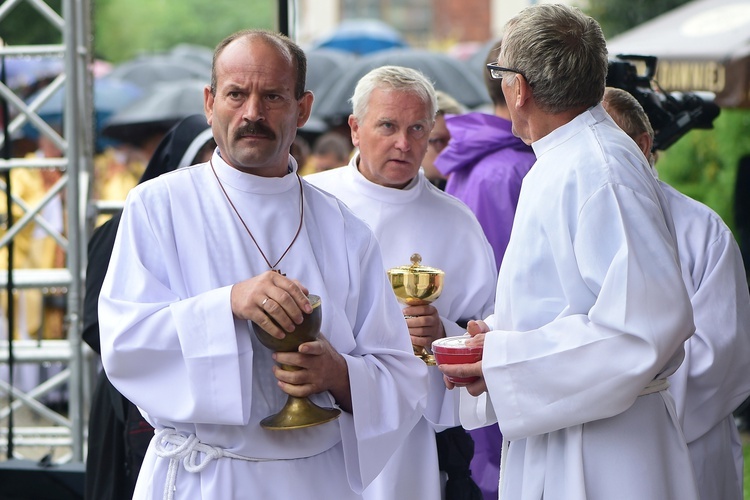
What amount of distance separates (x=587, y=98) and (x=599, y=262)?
46cm

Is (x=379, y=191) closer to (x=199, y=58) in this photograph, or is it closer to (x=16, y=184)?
(x=16, y=184)

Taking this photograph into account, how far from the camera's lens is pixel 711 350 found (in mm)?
3553

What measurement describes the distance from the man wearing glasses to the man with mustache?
0.29 metres

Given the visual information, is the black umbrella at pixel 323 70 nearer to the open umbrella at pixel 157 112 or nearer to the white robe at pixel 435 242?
the open umbrella at pixel 157 112

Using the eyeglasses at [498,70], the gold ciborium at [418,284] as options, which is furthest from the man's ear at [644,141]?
the eyeglasses at [498,70]

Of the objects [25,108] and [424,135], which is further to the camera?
[25,108]

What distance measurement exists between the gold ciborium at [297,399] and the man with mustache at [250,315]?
30 millimetres

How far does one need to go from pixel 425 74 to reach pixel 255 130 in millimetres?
12461

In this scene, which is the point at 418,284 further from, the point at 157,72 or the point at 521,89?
the point at 157,72

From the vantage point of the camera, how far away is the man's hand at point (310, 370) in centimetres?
273

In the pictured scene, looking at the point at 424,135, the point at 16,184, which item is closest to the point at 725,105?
the point at 424,135

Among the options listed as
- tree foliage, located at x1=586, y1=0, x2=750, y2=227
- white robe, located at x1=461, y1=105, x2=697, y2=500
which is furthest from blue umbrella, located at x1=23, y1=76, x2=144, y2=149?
white robe, located at x1=461, y1=105, x2=697, y2=500

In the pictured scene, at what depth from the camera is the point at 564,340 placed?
8.94ft

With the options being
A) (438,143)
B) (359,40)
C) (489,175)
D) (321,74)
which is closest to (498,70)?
(489,175)
